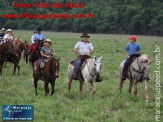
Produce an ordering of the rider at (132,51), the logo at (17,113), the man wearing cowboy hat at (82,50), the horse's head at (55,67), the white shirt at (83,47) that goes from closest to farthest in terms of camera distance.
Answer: the logo at (17,113)
the horse's head at (55,67)
the rider at (132,51)
the man wearing cowboy hat at (82,50)
the white shirt at (83,47)

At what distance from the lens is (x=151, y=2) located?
3285 inches

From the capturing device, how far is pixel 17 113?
8984 mm

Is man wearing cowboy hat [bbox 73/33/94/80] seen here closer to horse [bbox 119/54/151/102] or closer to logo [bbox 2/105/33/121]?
horse [bbox 119/54/151/102]

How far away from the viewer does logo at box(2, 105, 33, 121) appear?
28.3ft

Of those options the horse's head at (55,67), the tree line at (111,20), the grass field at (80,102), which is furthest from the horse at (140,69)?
the tree line at (111,20)

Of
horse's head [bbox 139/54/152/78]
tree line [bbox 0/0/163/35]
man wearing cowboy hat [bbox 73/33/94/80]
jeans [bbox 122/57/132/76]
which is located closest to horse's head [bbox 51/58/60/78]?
man wearing cowboy hat [bbox 73/33/94/80]

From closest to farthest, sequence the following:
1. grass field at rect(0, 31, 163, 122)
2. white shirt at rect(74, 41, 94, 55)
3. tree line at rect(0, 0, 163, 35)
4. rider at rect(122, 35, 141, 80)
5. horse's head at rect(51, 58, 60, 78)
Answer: grass field at rect(0, 31, 163, 122) → horse's head at rect(51, 58, 60, 78) → rider at rect(122, 35, 141, 80) → white shirt at rect(74, 41, 94, 55) → tree line at rect(0, 0, 163, 35)

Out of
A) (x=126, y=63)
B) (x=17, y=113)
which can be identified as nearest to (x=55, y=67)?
(x=17, y=113)

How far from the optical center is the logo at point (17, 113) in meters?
8.62

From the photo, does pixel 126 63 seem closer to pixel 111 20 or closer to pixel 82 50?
pixel 82 50

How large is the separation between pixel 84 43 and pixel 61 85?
267 centimetres

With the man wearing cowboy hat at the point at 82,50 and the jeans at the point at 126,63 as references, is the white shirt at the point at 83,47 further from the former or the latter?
the jeans at the point at 126,63

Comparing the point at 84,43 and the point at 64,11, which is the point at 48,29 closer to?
the point at 64,11

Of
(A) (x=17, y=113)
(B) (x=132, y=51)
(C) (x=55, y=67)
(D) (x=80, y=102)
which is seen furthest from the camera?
(B) (x=132, y=51)
